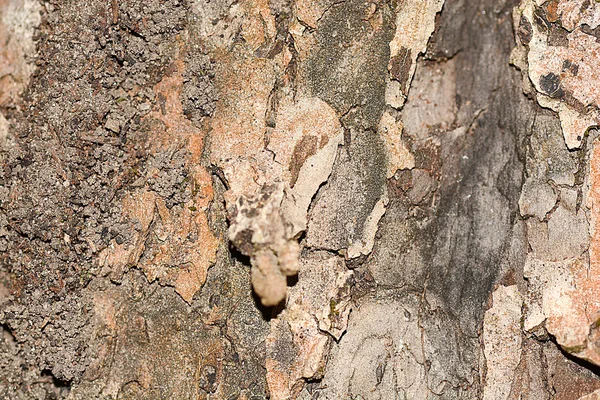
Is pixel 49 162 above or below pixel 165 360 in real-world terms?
above

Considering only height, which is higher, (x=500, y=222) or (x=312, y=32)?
(x=312, y=32)

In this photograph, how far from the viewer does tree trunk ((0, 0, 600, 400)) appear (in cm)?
153

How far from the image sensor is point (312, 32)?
153cm

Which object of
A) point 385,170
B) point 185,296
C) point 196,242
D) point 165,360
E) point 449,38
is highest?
point 449,38

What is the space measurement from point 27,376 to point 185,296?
545 millimetres

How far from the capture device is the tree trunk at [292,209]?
5.00ft

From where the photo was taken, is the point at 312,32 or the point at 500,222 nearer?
the point at 312,32

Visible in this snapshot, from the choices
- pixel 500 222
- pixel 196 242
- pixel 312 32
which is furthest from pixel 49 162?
pixel 500 222

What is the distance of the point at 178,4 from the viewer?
5.14 feet

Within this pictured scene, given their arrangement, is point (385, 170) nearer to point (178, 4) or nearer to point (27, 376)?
point (178, 4)

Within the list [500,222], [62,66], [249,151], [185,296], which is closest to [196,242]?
[185,296]

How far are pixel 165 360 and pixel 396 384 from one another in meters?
0.63

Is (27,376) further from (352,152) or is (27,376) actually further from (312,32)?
(312,32)

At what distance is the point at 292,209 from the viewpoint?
4.83 feet
